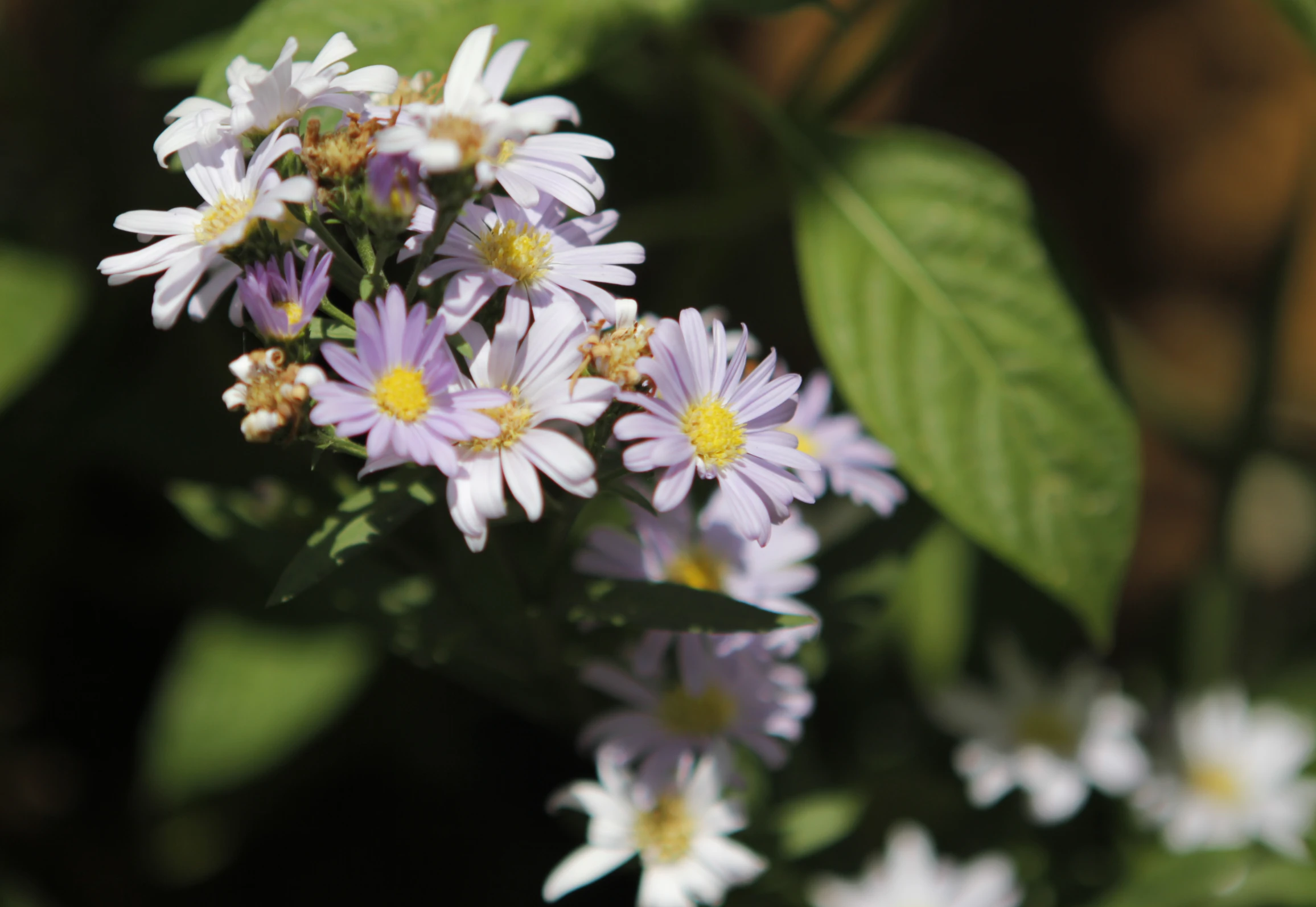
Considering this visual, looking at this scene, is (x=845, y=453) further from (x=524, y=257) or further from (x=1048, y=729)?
(x=1048, y=729)

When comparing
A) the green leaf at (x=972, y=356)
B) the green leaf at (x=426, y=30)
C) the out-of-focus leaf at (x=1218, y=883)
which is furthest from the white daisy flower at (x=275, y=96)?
the out-of-focus leaf at (x=1218, y=883)

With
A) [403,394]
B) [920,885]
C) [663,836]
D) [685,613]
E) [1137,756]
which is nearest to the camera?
[403,394]

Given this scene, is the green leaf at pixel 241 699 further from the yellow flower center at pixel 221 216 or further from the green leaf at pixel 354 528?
the yellow flower center at pixel 221 216

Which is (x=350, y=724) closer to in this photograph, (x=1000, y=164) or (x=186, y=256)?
(x=186, y=256)

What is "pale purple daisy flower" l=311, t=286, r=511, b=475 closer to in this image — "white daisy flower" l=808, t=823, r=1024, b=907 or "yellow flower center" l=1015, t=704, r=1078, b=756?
"white daisy flower" l=808, t=823, r=1024, b=907

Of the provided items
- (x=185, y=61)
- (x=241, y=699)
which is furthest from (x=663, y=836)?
(x=185, y=61)

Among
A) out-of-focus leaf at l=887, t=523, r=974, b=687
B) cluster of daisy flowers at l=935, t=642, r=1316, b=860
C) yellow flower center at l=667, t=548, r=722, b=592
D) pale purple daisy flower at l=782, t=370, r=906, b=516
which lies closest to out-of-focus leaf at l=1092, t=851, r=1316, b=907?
cluster of daisy flowers at l=935, t=642, r=1316, b=860
